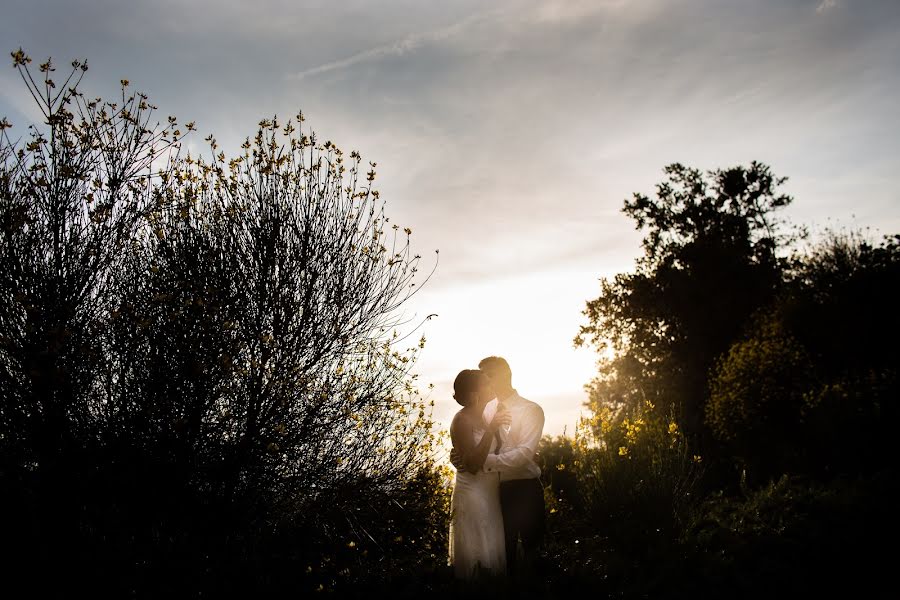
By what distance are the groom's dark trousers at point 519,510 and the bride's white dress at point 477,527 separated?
0.78 feet

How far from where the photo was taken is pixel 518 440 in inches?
203

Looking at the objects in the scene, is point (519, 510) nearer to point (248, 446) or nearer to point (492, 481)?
point (492, 481)

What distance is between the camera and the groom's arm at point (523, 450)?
4.92 metres

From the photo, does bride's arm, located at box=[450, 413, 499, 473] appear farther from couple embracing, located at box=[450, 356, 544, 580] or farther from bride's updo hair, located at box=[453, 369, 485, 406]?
bride's updo hair, located at box=[453, 369, 485, 406]

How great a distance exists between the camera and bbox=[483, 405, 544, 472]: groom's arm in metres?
4.92

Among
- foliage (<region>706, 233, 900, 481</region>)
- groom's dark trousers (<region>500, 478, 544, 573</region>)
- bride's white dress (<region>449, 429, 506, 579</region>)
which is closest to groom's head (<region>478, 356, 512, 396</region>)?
bride's white dress (<region>449, 429, 506, 579</region>)

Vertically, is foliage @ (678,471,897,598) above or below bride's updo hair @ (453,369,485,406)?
below

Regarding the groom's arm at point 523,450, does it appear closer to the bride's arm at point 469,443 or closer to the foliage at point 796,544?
the bride's arm at point 469,443

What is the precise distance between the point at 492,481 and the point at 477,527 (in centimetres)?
41

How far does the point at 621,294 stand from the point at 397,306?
57.6ft

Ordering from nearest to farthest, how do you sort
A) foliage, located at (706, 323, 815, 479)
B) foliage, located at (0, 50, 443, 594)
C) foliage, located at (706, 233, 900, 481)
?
foliage, located at (0, 50, 443, 594)
foliage, located at (706, 233, 900, 481)
foliage, located at (706, 323, 815, 479)

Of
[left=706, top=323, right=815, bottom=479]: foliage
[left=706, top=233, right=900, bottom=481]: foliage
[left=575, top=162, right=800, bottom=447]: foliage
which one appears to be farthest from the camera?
[left=575, top=162, right=800, bottom=447]: foliage

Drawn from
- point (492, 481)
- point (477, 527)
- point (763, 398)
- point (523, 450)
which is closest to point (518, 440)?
point (523, 450)

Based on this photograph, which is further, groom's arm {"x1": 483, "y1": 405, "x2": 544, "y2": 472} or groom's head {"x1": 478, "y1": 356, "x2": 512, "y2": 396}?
groom's head {"x1": 478, "y1": 356, "x2": 512, "y2": 396}
